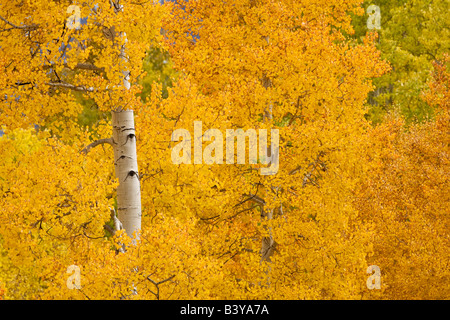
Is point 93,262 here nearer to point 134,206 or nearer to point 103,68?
point 134,206

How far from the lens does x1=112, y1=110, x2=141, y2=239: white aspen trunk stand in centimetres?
1005

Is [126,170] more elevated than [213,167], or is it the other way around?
[213,167]

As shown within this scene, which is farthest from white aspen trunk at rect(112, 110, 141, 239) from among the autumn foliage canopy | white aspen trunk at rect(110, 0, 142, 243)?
the autumn foliage canopy

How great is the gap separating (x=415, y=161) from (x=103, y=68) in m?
11.3

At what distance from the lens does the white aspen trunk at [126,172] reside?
10047 millimetres

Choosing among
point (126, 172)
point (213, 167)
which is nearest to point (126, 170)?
point (126, 172)

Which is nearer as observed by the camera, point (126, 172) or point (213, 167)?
point (126, 172)

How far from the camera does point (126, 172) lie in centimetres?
1007

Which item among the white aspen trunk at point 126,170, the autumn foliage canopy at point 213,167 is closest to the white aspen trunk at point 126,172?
the white aspen trunk at point 126,170

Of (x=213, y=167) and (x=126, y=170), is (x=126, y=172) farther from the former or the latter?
(x=213, y=167)

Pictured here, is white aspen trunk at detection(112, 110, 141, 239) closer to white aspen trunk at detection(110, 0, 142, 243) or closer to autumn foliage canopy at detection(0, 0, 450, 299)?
white aspen trunk at detection(110, 0, 142, 243)

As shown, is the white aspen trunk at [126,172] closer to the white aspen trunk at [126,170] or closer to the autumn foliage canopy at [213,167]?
the white aspen trunk at [126,170]

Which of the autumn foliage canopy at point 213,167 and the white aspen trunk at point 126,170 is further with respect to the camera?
the white aspen trunk at point 126,170
